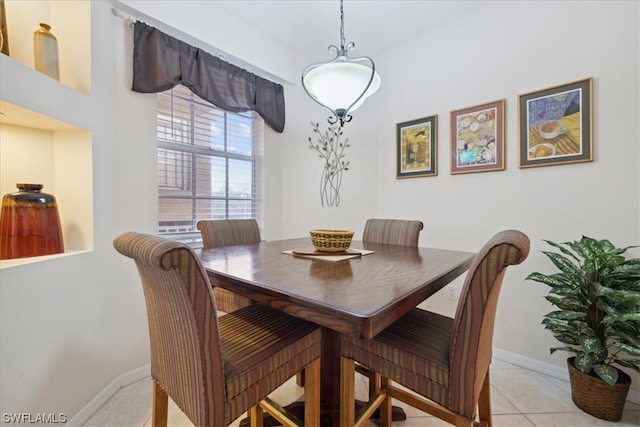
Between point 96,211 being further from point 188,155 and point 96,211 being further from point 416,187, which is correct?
point 416,187

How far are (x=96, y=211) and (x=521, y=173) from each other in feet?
8.81

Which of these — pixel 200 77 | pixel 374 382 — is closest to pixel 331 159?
pixel 200 77

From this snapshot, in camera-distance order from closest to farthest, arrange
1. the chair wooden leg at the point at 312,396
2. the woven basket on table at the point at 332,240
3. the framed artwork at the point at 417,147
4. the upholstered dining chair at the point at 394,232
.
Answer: the chair wooden leg at the point at 312,396 → the woven basket on table at the point at 332,240 → the upholstered dining chair at the point at 394,232 → the framed artwork at the point at 417,147

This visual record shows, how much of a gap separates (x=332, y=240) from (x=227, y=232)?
0.85 m

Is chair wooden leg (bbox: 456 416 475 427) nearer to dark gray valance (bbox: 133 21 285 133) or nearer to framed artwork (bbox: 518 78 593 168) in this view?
framed artwork (bbox: 518 78 593 168)

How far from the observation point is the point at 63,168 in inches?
57.4

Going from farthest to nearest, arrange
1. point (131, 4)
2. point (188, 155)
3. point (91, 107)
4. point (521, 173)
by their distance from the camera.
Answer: point (188, 155)
point (521, 173)
point (131, 4)
point (91, 107)

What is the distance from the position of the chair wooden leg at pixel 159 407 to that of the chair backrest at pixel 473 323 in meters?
1.00

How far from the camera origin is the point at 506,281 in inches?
79.4

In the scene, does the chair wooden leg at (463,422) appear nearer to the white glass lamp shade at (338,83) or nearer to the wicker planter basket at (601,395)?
the wicker planter basket at (601,395)

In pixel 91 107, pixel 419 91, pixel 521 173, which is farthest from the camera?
pixel 419 91

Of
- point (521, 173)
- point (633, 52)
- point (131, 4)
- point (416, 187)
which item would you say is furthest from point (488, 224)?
point (131, 4)

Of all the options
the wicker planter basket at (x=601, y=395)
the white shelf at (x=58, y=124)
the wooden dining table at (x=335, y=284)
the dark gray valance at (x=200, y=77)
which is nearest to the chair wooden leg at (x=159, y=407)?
the wooden dining table at (x=335, y=284)

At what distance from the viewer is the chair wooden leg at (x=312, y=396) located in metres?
0.98
